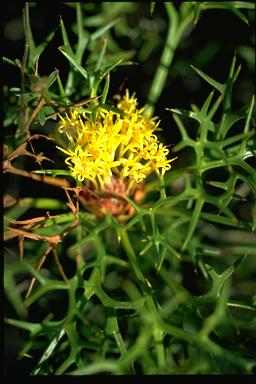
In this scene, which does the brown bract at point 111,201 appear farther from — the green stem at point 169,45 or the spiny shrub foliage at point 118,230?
the green stem at point 169,45

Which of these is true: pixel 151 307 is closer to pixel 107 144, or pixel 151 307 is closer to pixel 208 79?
pixel 107 144

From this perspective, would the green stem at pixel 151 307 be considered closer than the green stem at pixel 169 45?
Yes

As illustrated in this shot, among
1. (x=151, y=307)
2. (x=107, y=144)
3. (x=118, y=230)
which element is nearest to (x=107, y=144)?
(x=107, y=144)

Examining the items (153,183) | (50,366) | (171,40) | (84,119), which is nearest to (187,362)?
(50,366)

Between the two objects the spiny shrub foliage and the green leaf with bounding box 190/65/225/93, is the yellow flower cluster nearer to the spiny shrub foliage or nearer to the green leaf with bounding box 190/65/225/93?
the spiny shrub foliage

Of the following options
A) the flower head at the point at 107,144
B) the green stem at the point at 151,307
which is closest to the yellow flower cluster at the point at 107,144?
the flower head at the point at 107,144

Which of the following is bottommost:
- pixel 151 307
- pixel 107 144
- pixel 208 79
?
pixel 151 307

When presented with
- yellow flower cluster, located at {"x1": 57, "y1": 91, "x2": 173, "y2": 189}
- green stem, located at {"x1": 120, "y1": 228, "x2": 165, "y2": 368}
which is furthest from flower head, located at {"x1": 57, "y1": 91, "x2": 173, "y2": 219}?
green stem, located at {"x1": 120, "y1": 228, "x2": 165, "y2": 368}

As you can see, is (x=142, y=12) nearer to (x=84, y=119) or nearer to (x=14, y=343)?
(x=84, y=119)
